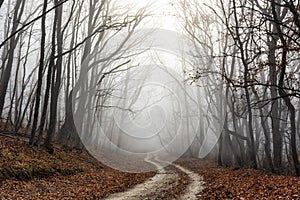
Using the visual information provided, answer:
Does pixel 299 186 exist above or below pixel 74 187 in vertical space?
above

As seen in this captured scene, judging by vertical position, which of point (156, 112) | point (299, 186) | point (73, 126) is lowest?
point (299, 186)

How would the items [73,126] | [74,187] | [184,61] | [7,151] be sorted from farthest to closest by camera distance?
[184,61], [73,126], [7,151], [74,187]

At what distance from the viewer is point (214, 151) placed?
3638 centimetres

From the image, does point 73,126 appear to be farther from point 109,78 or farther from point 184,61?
point 109,78

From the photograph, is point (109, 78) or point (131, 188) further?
point (109, 78)

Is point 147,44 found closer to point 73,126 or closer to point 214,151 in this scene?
point 73,126

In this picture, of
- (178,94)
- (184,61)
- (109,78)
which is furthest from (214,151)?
(109,78)

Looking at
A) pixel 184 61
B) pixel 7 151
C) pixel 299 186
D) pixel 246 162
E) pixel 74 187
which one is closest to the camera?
pixel 299 186

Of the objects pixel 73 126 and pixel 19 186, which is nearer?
pixel 19 186

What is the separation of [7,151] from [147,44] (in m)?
18.7

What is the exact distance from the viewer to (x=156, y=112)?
198 feet

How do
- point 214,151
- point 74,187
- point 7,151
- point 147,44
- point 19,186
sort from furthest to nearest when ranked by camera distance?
point 214,151
point 147,44
point 7,151
point 74,187
point 19,186

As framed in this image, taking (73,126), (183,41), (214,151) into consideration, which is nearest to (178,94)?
(214,151)

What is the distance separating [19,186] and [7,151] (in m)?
3.29
